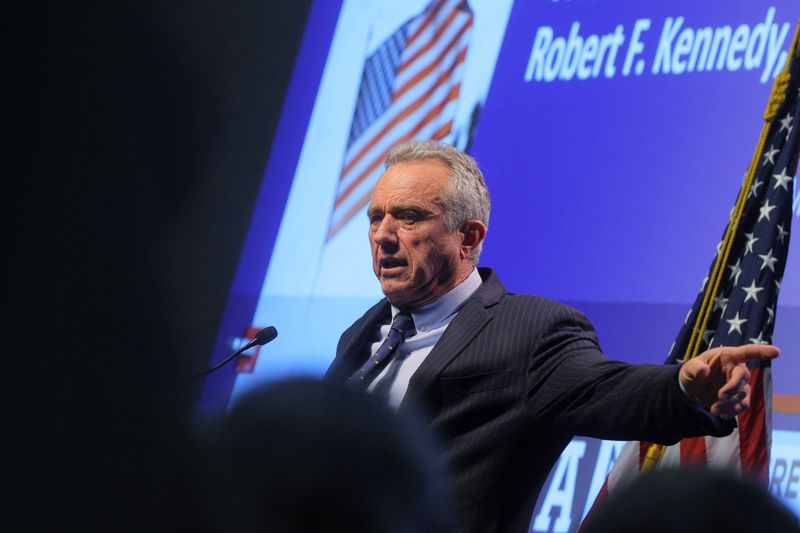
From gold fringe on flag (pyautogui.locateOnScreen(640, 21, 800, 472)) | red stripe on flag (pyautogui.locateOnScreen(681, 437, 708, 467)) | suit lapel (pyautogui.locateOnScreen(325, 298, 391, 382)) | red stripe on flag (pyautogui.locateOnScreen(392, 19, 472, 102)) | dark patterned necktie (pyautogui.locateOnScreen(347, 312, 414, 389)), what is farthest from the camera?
red stripe on flag (pyautogui.locateOnScreen(392, 19, 472, 102))

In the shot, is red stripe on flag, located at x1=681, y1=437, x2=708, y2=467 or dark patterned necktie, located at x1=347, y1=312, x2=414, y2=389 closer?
dark patterned necktie, located at x1=347, y1=312, x2=414, y2=389

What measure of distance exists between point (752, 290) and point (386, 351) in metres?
1.54

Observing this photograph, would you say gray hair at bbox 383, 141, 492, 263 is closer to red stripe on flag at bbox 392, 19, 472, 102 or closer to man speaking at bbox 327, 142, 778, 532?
man speaking at bbox 327, 142, 778, 532

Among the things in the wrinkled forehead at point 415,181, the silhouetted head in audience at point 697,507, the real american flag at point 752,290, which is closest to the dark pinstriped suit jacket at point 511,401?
the wrinkled forehead at point 415,181

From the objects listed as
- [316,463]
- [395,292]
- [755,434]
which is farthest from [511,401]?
[316,463]

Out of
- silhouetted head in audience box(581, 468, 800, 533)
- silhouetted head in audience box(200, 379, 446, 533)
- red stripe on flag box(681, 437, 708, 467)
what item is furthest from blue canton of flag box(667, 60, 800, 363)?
silhouetted head in audience box(200, 379, 446, 533)

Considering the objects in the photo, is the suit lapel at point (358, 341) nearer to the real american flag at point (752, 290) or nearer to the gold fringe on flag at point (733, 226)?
the real american flag at point (752, 290)

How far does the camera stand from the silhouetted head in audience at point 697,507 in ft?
2.35

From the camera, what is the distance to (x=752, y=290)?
364cm

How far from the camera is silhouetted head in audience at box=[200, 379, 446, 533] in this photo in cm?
61

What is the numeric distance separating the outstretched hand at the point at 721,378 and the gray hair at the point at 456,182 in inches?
42.7

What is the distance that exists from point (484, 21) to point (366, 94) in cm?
77

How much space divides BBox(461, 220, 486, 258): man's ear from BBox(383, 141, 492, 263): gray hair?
0.01m

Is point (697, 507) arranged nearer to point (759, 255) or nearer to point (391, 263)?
point (391, 263)
